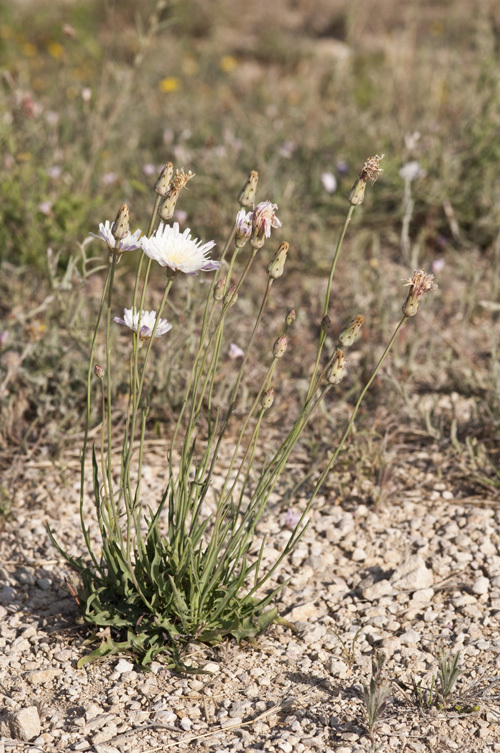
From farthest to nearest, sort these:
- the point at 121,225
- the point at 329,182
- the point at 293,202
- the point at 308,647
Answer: the point at 293,202 < the point at 329,182 < the point at 308,647 < the point at 121,225

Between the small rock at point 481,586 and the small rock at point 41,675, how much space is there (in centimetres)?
114

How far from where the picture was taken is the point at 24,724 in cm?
179

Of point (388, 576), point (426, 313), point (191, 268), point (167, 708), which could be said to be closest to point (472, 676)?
point (388, 576)

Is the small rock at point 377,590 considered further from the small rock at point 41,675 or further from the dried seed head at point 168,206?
the dried seed head at point 168,206

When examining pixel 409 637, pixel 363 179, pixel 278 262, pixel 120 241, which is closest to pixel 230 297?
pixel 278 262

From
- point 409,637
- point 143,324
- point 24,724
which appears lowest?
point 24,724

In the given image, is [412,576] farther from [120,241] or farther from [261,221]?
[120,241]

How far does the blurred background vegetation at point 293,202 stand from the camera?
2896mm

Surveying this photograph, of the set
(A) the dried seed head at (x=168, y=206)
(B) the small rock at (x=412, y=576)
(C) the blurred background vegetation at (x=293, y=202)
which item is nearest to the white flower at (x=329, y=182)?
(C) the blurred background vegetation at (x=293, y=202)

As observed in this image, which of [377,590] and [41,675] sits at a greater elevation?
[377,590]

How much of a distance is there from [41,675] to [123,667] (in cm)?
20

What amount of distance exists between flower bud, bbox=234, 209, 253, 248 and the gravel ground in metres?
1.02

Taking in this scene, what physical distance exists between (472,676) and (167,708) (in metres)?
0.74

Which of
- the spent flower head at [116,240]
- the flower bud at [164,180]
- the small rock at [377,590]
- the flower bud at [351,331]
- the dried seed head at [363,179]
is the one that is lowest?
the small rock at [377,590]
